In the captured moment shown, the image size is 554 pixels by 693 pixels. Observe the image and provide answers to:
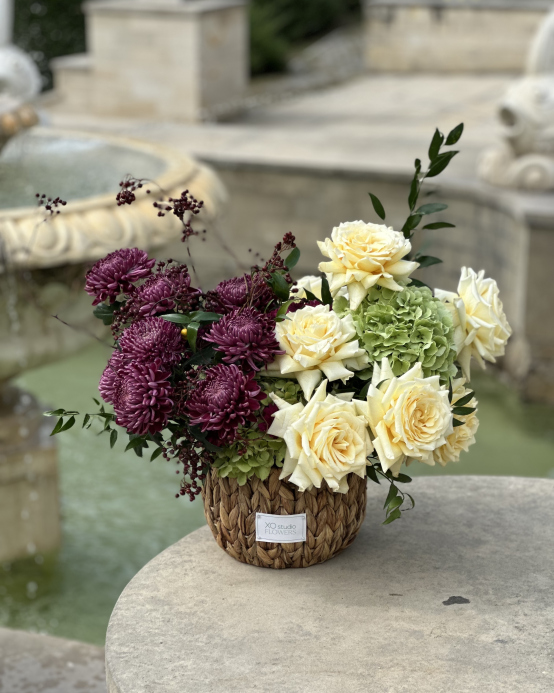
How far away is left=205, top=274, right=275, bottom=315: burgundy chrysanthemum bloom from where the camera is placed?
141 cm

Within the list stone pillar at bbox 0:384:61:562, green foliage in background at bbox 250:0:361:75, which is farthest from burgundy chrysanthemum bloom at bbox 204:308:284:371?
green foliage in background at bbox 250:0:361:75

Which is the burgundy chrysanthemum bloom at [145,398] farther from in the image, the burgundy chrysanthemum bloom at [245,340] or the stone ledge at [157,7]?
the stone ledge at [157,7]

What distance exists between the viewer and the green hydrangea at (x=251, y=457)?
1369 mm

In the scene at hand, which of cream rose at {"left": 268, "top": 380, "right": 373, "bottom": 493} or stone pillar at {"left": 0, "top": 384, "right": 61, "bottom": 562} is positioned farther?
stone pillar at {"left": 0, "top": 384, "right": 61, "bottom": 562}

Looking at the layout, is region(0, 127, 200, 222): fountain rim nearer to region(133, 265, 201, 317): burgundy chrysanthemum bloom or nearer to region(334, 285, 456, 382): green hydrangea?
region(133, 265, 201, 317): burgundy chrysanthemum bloom

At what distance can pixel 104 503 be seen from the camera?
3.71 metres

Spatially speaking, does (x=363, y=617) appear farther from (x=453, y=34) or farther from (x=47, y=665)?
(x=453, y=34)

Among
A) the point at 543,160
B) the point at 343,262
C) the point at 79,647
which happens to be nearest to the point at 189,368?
the point at 343,262

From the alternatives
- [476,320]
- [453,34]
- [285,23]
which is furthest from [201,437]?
[285,23]

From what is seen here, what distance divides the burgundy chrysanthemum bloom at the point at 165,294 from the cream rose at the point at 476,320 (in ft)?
1.17

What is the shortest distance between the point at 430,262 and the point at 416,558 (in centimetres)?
43

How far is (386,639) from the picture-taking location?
4.44 feet

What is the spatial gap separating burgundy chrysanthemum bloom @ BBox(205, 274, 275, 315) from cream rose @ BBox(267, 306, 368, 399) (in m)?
0.06

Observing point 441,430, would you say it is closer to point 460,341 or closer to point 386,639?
point 460,341
